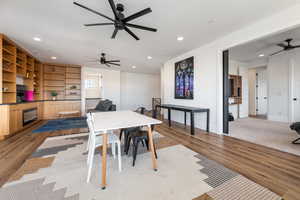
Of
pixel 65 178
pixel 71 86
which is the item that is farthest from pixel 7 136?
pixel 71 86

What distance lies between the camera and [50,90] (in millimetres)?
5996

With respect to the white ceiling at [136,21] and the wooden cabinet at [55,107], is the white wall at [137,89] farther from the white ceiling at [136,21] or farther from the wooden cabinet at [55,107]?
the white ceiling at [136,21]

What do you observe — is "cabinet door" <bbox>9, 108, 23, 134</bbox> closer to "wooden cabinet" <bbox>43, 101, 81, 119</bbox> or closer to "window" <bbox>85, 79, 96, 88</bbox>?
"wooden cabinet" <bbox>43, 101, 81, 119</bbox>

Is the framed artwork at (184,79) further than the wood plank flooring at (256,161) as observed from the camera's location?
Yes

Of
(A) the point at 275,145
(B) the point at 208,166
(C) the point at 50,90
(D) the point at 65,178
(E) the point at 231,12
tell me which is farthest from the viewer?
(C) the point at 50,90

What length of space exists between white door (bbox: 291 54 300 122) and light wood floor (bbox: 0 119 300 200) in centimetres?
358

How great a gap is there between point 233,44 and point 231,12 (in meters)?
0.99

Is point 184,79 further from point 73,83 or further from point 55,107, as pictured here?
point 55,107

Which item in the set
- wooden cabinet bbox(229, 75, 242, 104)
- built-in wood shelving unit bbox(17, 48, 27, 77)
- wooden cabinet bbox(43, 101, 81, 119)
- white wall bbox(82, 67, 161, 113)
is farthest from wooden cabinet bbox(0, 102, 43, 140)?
wooden cabinet bbox(229, 75, 242, 104)

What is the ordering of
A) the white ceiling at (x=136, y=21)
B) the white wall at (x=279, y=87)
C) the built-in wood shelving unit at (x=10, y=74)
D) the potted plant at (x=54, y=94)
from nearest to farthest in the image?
the white ceiling at (x=136, y=21), the built-in wood shelving unit at (x=10, y=74), the white wall at (x=279, y=87), the potted plant at (x=54, y=94)

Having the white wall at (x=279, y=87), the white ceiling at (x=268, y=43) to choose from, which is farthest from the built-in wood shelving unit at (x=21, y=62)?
the white wall at (x=279, y=87)

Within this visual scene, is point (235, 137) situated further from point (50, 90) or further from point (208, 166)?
point (50, 90)

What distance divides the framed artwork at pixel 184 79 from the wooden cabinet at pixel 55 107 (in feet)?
17.3

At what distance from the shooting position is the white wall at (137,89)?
8.11 meters
